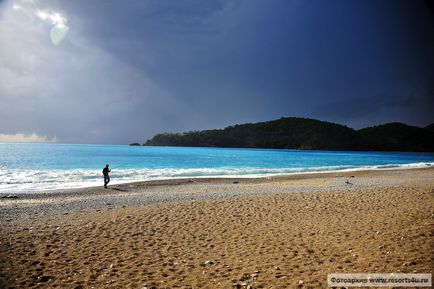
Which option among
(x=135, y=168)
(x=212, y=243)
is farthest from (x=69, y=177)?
(x=212, y=243)

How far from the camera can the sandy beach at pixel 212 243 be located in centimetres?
605

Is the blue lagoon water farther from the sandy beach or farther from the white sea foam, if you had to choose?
the sandy beach

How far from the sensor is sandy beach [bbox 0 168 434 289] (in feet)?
19.8

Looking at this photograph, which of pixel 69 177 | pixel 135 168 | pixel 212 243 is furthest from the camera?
pixel 135 168

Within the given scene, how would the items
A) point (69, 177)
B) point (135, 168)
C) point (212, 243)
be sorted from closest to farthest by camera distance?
point (212, 243), point (69, 177), point (135, 168)

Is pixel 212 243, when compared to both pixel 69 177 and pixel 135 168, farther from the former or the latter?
pixel 135 168

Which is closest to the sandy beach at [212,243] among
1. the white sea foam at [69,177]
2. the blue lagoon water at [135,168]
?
the white sea foam at [69,177]

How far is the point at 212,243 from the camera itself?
27.9 ft

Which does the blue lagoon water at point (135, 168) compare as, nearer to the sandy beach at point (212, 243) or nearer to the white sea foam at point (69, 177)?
the white sea foam at point (69, 177)

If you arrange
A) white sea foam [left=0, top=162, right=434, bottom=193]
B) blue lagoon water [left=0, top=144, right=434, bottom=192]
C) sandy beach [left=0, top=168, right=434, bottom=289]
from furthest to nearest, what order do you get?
blue lagoon water [left=0, top=144, right=434, bottom=192] < white sea foam [left=0, top=162, right=434, bottom=193] < sandy beach [left=0, top=168, right=434, bottom=289]

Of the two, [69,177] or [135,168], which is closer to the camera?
[69,177]

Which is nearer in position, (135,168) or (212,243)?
(212,243)

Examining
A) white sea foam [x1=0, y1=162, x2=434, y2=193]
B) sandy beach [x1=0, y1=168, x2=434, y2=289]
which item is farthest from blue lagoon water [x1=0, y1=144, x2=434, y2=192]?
sandy beach [x1=0, y1=168, x2=434, y2=289]

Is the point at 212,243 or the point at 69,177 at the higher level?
the point at 69,177
